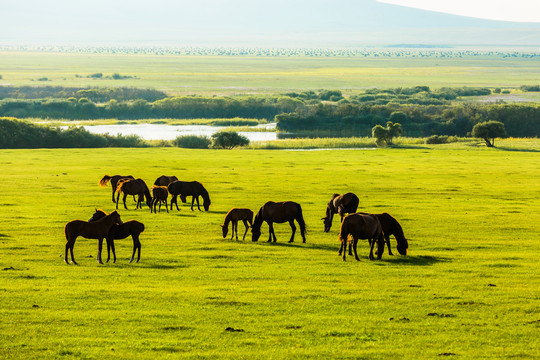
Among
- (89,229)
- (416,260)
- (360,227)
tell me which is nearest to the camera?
(89,229)

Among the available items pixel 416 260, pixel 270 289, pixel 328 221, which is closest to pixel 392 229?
pixel 416 260

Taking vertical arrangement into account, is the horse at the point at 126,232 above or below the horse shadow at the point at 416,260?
above

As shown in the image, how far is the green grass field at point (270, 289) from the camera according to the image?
42.3 feet

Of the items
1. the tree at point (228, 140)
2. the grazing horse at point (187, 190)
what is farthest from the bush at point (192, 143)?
the grazing horse at point (187, 190)

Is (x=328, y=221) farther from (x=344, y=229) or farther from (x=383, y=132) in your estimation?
(x=383, y=132)

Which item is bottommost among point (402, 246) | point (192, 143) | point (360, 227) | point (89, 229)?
point (192, 143)

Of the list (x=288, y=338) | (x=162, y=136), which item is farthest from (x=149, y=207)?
(x=162, y=136)

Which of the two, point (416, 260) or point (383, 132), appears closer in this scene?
point (416, 260)

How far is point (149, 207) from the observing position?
31.7 m

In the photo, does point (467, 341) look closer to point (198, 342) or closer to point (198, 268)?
point (198, 342)

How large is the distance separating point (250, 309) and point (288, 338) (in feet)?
6.61

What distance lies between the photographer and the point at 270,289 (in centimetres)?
1666

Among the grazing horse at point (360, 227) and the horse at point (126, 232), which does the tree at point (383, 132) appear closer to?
the grazing horse at point (360, 227)

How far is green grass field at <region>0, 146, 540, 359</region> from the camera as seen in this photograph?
12883mm
